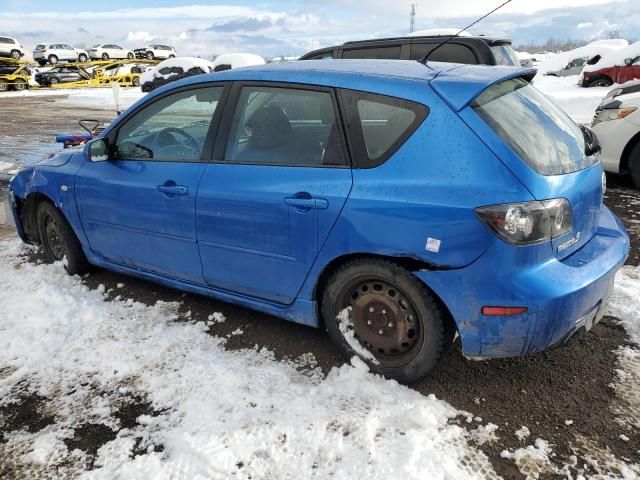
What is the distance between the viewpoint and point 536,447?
233 cm

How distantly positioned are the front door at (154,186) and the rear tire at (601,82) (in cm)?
1965

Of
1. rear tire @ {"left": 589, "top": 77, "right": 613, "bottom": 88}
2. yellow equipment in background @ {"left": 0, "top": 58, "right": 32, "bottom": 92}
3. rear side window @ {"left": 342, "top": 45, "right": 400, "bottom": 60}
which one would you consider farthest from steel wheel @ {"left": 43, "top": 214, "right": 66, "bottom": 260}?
yellow equipment in background @ {"left": 0, "top": 58, "right": 32, "bottom": 92}

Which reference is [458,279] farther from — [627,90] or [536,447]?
[627,90]

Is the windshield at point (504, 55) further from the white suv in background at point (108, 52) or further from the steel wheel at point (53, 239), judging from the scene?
the white suv in background at point (108, 52)

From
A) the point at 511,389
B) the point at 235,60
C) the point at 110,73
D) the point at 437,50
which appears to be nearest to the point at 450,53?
the point at 437,50

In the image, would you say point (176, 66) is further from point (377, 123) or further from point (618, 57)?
point (377, 123)

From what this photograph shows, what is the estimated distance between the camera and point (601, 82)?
19.2 meters

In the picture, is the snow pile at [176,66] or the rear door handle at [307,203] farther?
the snow pile at [176,66]

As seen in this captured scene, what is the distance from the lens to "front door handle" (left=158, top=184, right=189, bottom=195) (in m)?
3.18

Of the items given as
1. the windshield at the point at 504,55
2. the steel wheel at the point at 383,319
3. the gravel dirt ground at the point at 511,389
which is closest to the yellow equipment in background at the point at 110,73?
the windshield at the point at 504,55

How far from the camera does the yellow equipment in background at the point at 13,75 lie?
31.4 metres

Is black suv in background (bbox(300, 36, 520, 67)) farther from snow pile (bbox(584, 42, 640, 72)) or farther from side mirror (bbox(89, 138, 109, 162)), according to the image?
snow pile (bbox(584, 42, 640, 72))

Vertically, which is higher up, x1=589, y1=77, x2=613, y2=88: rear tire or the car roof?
the car roof

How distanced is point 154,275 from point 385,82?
6.78 feet
